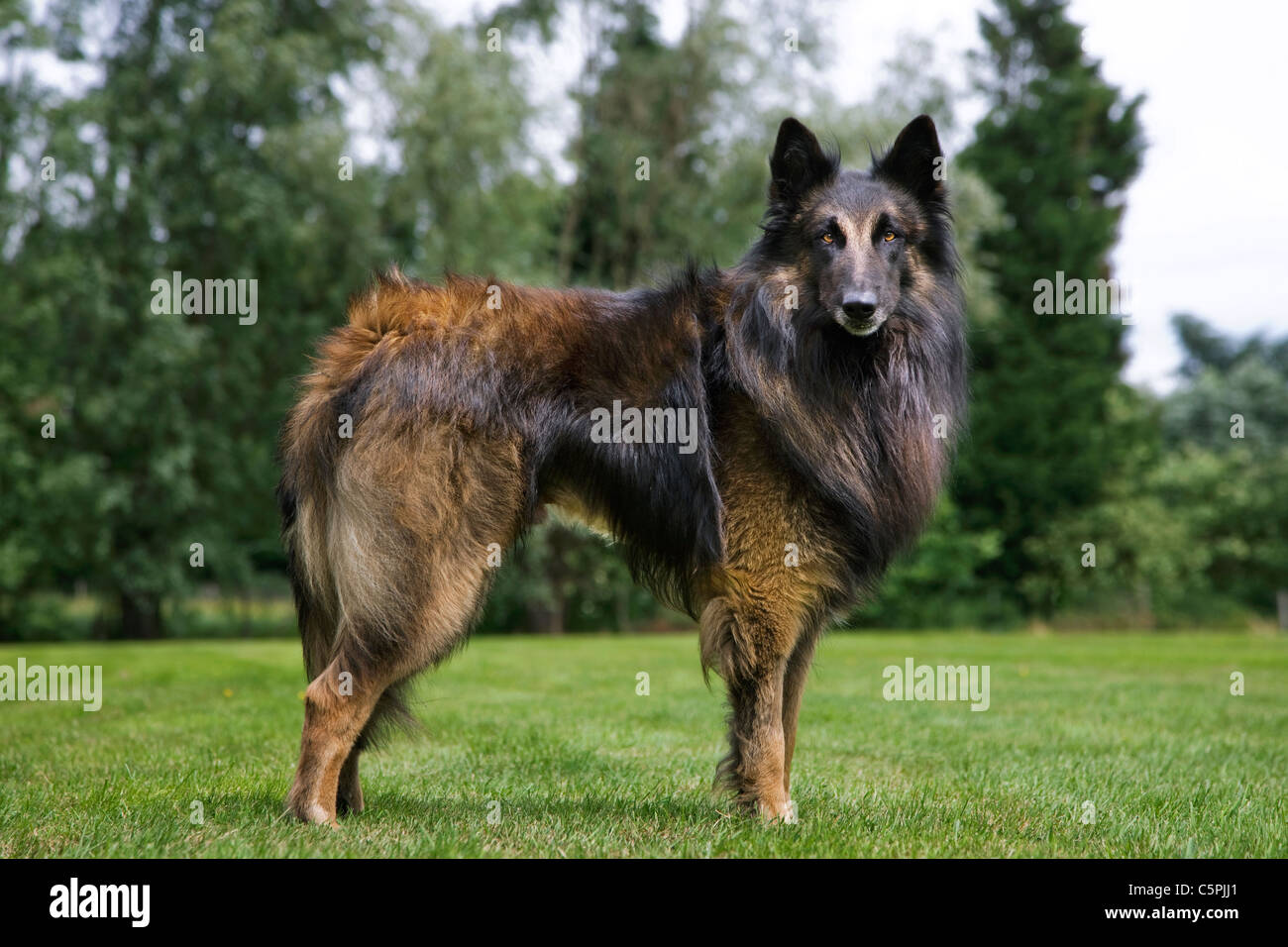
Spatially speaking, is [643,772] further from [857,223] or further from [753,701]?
[857,223]

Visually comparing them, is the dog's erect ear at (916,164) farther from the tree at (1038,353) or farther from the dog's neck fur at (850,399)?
the tree at (1038,353)

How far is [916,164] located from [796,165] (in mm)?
491

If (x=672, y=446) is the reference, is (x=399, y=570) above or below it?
below

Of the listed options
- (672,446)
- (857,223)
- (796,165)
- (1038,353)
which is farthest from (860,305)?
(1038,353)

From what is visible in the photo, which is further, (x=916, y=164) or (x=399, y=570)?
(x=916, y=164)

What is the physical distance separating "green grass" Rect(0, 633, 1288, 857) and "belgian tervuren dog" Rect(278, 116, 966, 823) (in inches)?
17.4

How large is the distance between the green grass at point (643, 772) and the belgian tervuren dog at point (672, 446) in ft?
1.45

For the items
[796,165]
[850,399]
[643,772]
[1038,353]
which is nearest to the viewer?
[850,399]

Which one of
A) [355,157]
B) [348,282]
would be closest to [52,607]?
[348,282]

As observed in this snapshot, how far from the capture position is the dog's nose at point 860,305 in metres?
3.99

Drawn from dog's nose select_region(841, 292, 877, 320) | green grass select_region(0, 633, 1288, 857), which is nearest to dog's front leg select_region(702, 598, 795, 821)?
green grass select_region(0, 633, 1288, 857)

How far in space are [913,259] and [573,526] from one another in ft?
5.92

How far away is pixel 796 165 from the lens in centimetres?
441
